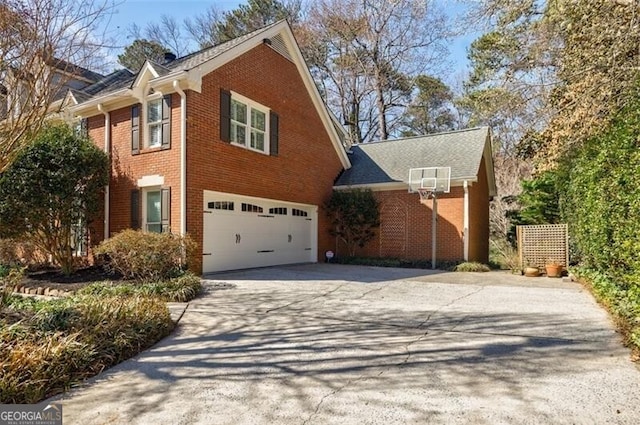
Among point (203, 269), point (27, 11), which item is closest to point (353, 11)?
point (203, 269)

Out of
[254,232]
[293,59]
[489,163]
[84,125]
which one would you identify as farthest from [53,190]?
[489,163]

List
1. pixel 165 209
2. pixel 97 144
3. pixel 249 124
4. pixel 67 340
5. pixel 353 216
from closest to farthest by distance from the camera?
pixel 67 340 → pixel 165 209 → pixel 97 144 → pixel 249 124 → pixel 353 216

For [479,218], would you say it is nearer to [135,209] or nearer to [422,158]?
[422,158]

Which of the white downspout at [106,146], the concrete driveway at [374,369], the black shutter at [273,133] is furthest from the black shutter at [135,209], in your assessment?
the concrete driveway at [374,369]

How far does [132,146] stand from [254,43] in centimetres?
471

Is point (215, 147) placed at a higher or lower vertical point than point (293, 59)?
lower

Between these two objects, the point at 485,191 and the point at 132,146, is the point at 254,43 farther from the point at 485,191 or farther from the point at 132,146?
the point at 485,191

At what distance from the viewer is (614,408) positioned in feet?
10.1

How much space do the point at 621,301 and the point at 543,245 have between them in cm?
645

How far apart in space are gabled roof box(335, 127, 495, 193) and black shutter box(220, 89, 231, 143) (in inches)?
246

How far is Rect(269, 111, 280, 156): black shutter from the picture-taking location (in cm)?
1253

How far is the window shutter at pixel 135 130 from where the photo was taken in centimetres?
1078

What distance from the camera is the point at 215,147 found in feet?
35.0

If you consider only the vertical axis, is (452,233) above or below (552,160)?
below
